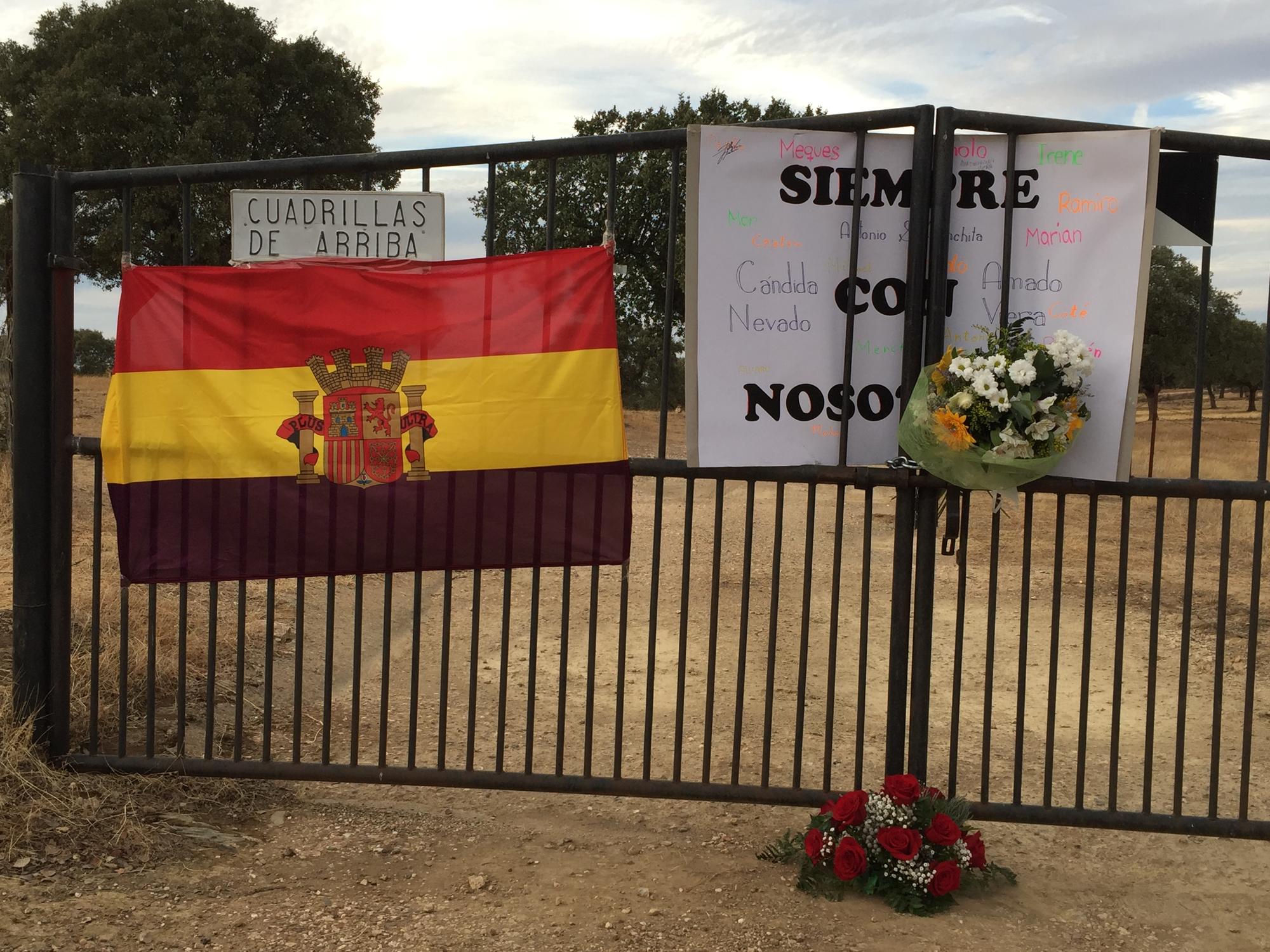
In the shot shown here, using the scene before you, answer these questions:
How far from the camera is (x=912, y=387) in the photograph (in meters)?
4.05

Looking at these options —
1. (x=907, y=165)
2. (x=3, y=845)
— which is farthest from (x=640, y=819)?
(x=907, y=165)

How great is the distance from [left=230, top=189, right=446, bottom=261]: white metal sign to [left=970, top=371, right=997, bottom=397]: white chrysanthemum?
197cm

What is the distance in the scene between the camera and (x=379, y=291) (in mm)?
4258

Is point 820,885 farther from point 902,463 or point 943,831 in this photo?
point 902,463

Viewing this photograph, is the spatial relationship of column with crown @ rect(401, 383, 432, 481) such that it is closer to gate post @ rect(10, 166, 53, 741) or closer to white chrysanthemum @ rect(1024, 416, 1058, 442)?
gate post @ rect(10, 166, 53, 741)

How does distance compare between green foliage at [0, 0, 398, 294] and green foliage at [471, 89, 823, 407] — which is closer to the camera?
green foliage at [471, 89, 823, 407]

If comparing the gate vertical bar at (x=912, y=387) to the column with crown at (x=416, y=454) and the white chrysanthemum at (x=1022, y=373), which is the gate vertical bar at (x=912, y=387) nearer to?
the white chrysanthemum at (x=1022, y=373)

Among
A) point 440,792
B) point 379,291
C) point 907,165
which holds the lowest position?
point 440,792

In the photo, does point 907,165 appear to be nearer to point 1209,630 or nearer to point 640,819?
point 640,819

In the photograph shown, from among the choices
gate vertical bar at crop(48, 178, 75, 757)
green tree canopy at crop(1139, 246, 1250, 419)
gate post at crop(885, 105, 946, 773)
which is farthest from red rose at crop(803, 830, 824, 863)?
green tree canopy at crop(1139, 246, 1250, 419)

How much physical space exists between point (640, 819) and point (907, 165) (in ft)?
9.00

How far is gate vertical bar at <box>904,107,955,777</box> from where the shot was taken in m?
3.95

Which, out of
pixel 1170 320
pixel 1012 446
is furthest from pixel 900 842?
pixel 1170 320

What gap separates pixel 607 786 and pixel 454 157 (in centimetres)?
240
